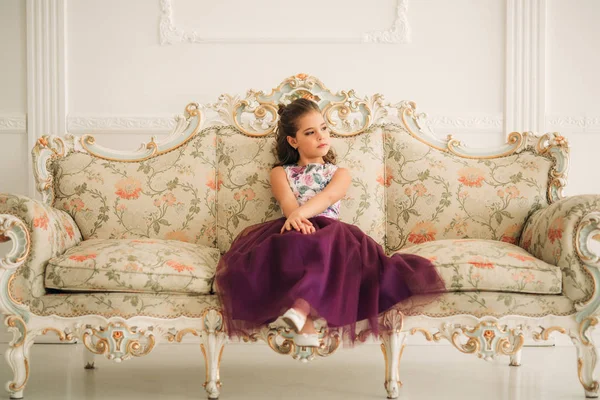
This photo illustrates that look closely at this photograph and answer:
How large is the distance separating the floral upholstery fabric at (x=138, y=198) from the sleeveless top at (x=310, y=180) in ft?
1.25

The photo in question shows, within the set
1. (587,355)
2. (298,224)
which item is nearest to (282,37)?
(298,224)

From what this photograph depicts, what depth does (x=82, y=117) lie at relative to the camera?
336 centimetres

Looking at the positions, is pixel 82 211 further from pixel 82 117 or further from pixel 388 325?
pixel 388 325

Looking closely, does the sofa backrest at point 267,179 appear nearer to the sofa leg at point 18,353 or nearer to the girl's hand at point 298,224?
the girl's hand at point 298,224

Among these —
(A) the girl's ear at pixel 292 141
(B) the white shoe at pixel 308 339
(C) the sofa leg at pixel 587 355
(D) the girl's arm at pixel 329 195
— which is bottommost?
(C) the sofa leg at pixel 587 355

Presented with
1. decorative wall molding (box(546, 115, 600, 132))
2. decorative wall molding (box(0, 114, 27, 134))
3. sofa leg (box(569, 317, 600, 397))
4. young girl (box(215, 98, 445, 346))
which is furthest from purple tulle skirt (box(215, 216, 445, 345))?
decorative wall molding (box(0, 114, 27, 134))

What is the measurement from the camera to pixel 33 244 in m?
2.20

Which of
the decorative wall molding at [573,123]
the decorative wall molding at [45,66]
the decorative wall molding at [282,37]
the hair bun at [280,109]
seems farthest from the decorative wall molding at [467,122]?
the decorative wall molding at [45,66]

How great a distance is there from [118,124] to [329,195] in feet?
4.70

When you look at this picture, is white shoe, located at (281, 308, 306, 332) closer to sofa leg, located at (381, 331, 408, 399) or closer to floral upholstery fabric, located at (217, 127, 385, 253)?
sofa leg, located at (381, 331, 408, 399)

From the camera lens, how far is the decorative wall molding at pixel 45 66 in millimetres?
3355

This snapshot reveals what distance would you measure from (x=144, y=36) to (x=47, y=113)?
0.67 m

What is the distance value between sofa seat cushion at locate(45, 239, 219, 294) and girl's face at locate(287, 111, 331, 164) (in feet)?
2.36

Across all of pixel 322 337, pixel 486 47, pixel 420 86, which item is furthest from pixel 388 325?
pixel 486 47
